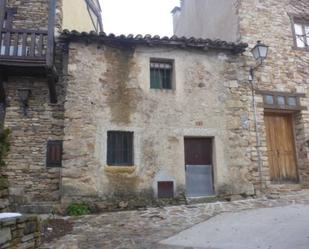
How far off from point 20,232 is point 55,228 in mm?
1862

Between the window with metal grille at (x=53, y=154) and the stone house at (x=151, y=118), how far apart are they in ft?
0.08

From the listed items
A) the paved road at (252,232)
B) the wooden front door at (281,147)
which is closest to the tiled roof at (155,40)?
the wooden front door at (281,147)

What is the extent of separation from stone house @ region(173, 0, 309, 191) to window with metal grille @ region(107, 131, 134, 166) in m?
3.30

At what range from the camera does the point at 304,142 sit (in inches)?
380

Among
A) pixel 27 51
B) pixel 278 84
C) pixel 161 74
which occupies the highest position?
pixel 27 51

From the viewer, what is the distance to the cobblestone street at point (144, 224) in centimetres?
531

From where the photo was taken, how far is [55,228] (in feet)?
20.5

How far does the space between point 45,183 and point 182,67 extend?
15.2 feet

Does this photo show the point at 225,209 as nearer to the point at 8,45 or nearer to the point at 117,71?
the point at 117,71

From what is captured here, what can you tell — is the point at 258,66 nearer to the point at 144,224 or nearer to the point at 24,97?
the point at 144,224

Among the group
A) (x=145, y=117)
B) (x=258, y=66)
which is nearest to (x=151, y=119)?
(x=145, y=117)

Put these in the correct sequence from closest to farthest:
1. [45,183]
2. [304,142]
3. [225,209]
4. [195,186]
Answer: [225,209], [45,183], [195,186], [304,142]

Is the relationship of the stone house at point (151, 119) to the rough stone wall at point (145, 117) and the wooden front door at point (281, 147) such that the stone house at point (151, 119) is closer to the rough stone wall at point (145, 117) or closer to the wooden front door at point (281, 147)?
the rough stone wall at point (145, 117)

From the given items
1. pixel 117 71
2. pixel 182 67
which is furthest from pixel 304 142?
pixel 117 71
